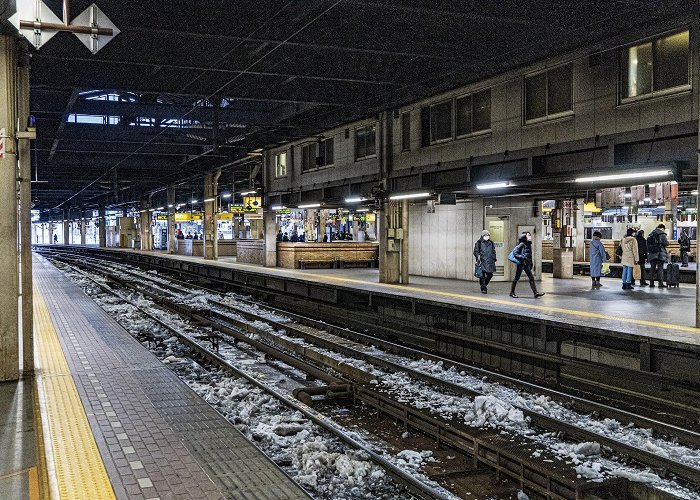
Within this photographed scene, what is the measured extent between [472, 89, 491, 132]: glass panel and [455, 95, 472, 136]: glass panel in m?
0.20

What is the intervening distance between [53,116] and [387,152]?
11.9 m

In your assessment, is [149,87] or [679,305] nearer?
[679,305]

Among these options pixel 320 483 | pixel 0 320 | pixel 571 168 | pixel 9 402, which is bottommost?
pixel 320 483

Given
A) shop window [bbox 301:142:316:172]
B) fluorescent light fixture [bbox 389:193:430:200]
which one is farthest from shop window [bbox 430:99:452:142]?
shop window [bbox 301:142:316:172]

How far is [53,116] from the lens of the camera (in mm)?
22844

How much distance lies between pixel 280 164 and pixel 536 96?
17.3m

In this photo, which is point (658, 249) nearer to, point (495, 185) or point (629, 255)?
point (629, 255)

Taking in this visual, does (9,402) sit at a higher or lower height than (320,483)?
higher

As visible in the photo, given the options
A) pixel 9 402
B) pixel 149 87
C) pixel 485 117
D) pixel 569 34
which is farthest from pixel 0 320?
pixel 485 117

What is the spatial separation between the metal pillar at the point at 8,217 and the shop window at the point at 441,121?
503 inches

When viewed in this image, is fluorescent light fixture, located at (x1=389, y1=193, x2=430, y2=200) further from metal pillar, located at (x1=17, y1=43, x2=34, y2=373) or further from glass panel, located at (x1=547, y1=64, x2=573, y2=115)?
metal pillar, located at (x1=17, y1=43, x2=34, y2=373)

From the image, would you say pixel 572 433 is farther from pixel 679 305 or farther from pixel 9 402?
pixel 679 305

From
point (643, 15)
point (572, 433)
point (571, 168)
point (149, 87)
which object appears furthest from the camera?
point (149, 87)

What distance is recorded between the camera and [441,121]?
19375 millimetres
